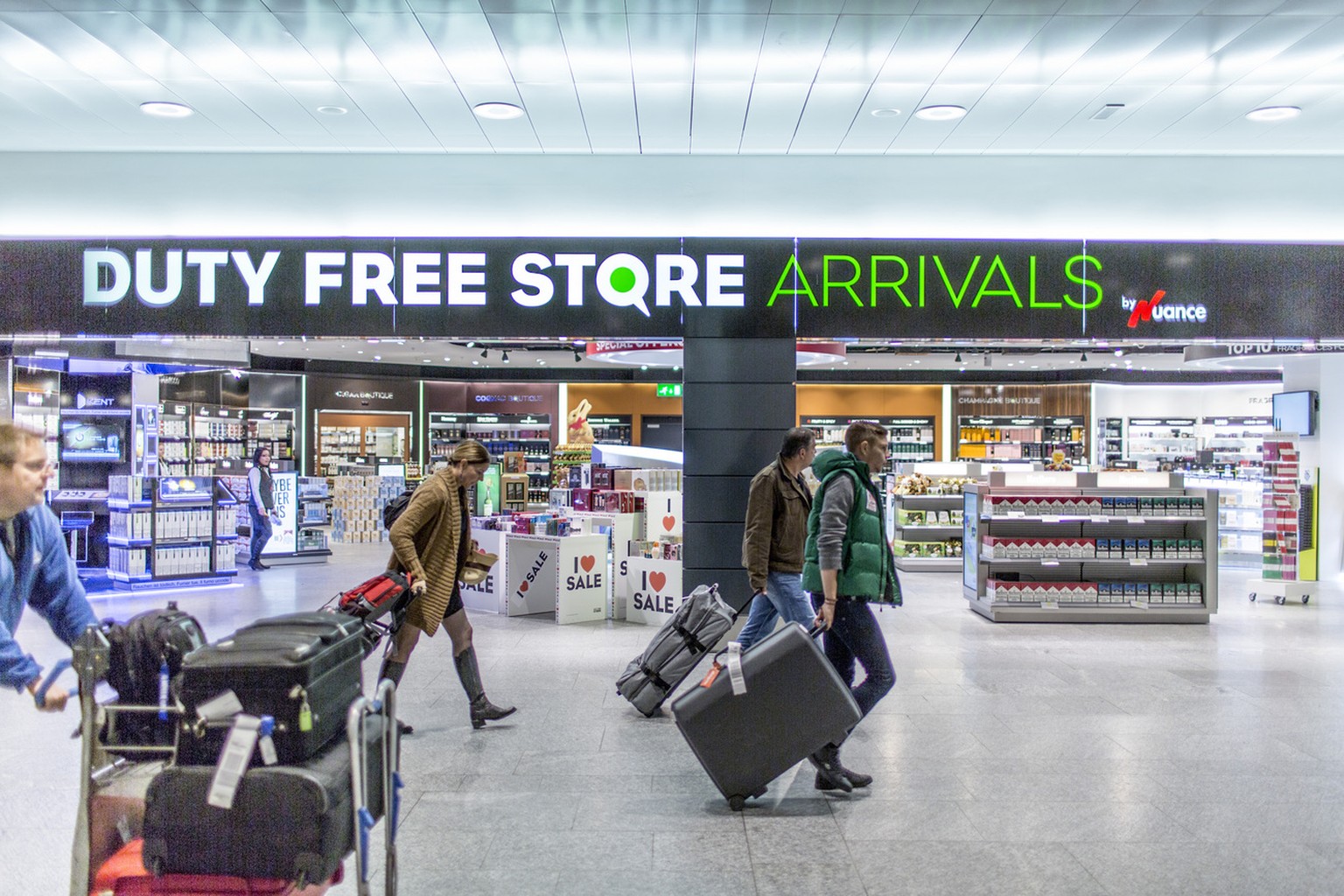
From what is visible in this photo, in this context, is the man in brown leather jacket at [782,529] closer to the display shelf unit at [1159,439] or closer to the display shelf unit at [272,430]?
the display shelf unit at [272,430]

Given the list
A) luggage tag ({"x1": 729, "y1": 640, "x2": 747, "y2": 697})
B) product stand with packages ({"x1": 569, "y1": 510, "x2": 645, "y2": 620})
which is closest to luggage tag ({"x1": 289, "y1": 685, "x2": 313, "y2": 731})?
luggage tag ({"x1": 729, "y1": 640, "x2": 747, "y2": 697})

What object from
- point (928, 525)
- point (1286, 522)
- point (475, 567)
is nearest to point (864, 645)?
point (475, 567)

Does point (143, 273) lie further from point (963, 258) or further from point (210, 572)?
point (963, 258)

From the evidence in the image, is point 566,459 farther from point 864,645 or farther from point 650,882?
point 650,882

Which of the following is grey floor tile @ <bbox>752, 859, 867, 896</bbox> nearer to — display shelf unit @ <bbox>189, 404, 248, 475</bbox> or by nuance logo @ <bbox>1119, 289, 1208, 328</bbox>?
by nuance logo @ <bbox>1119, 289, 1208, 328</bbox>

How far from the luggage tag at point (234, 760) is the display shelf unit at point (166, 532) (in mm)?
9220

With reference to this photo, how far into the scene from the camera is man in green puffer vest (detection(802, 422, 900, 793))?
13.5 ft

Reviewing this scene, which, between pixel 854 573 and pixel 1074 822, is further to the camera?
pixel 854 573

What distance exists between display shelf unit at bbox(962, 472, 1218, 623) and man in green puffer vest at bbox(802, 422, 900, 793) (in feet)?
16.2

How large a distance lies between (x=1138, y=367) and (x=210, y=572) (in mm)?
17478

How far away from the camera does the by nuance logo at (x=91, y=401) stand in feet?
35.7

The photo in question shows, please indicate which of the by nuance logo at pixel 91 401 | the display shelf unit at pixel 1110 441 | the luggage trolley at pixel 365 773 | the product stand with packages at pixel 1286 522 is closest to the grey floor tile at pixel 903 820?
the luggage trolley at pixel 365 773

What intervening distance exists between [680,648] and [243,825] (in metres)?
3.29

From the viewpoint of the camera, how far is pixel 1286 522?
1032 cm
